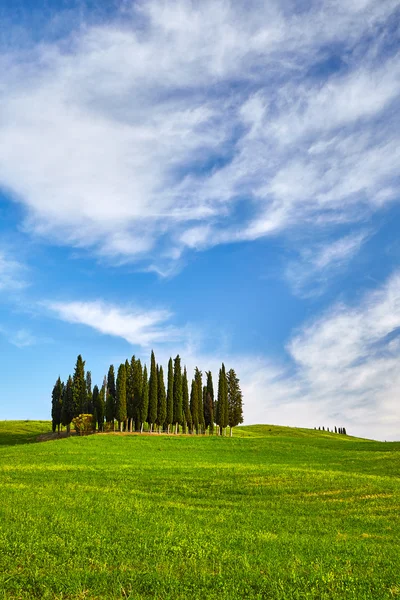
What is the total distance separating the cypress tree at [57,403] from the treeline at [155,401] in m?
1.12

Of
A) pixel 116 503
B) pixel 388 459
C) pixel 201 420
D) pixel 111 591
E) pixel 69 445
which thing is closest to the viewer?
pixel 111 591

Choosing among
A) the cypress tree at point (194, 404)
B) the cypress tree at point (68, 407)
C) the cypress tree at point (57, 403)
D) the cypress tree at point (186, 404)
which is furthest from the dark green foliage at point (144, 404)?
the cypress tree at point (57, 403)

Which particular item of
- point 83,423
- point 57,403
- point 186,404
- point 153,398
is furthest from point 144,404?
point 57,403

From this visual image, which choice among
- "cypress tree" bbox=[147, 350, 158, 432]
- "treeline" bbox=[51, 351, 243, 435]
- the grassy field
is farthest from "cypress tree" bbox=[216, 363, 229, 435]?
the grassy field

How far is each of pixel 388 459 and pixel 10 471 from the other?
3806 cm

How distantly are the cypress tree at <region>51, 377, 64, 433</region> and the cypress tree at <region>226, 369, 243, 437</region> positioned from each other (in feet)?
139

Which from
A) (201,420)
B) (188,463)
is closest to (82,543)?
(188,463)

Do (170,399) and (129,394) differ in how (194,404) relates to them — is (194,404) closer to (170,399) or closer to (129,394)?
(170,399)

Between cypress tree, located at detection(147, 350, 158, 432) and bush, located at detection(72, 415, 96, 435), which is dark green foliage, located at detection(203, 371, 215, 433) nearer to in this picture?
cypress tree, located at detection(147, 350, 158, 432)

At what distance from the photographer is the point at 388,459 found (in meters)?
50.3

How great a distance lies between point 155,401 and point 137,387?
5389 millimetres

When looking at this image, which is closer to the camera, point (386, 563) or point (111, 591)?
point (111, 591)

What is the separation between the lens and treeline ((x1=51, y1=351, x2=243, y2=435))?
94.2 m

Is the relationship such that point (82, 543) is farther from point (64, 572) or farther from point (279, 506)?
point (279, 506)
